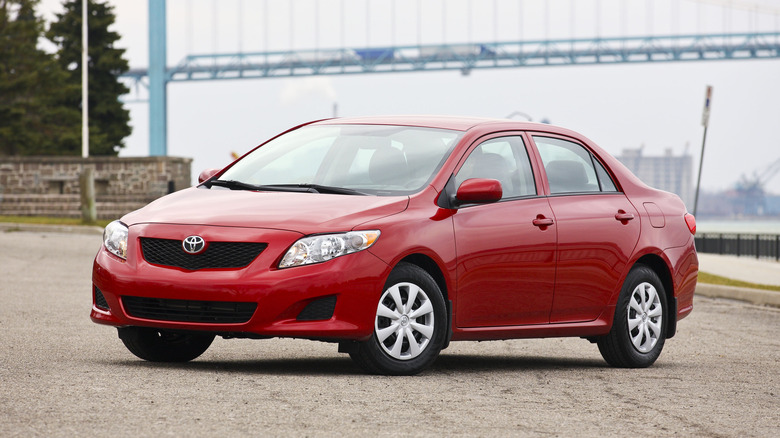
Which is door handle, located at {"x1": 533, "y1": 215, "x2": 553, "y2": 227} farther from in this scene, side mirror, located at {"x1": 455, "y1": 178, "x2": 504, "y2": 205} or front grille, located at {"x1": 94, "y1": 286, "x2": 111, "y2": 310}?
front grille, located at {"x1": 94, "y1": 286, "x2": 111, "y2": 310}

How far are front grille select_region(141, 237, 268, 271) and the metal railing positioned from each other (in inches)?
1128

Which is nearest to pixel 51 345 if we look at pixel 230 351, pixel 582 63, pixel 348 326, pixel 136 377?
pixel 230 351

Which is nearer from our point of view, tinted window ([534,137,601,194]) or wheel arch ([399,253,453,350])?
wheel arch ([399,253,453,350])

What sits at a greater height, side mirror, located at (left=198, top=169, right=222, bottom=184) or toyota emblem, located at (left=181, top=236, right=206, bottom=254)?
side mirror, located at (left=198, top=169, right=222, bottom=184)

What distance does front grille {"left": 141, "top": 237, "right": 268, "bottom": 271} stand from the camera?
707cm

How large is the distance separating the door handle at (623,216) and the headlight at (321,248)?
251cm

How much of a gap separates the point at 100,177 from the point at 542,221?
34.1m

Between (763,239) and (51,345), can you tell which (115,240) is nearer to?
(51,345)

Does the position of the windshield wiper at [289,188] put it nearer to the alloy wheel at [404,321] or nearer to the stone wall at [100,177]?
the alloy wheel at [404,321]

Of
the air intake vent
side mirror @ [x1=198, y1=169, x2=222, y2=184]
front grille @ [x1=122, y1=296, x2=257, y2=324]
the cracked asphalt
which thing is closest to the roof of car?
side mirror @ [x1=198, y1=169, x2=222, y2=184]

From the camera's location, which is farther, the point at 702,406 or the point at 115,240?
the point at 115,240

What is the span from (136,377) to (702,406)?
121 inches

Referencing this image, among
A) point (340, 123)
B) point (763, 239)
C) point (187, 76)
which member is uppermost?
point (187, 76)

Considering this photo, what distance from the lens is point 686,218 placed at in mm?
9734
